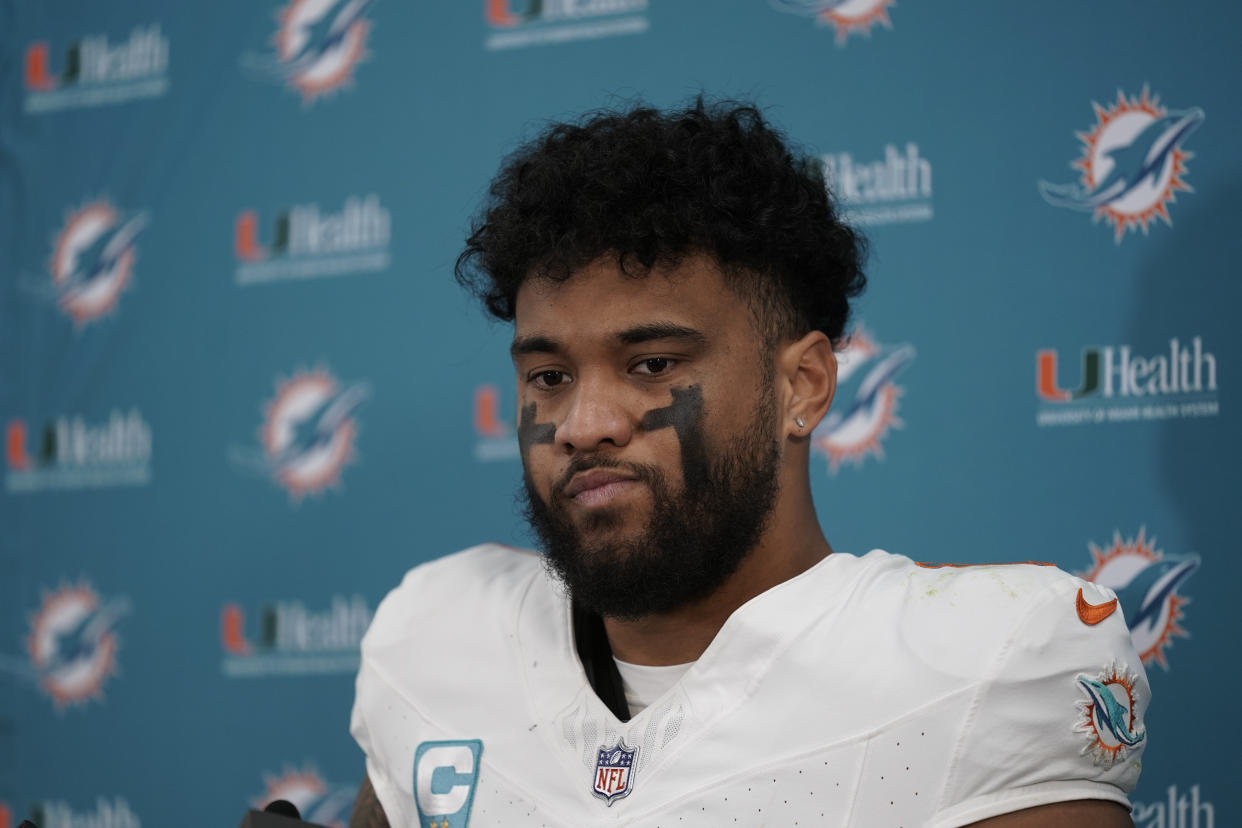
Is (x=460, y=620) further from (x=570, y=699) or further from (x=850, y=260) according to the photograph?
(x=850, y=260)

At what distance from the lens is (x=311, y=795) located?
7.91ft

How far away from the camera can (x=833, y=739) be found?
140cm

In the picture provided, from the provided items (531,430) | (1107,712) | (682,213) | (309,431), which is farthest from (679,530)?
(309,431)

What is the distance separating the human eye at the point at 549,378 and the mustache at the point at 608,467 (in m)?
0.11

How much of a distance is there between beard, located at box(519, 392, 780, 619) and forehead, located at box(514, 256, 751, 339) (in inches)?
4.6

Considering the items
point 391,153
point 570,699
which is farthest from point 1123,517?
point 391,153

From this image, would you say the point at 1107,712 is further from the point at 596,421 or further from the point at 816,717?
the point at 596,421

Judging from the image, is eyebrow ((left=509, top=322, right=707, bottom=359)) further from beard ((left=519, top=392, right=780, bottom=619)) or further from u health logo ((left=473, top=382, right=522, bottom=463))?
u health logo ((left=473, top=382, right=522, bottom=463))

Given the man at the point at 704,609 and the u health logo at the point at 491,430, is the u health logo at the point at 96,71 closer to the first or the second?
the u health logo at the point at 491,430

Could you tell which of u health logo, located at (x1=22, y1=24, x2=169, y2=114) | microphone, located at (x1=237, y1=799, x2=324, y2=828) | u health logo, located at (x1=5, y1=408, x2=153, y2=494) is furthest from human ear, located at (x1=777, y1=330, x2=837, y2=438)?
u health logo, located at (x1=22, y1=24, x2=169, y2=114)

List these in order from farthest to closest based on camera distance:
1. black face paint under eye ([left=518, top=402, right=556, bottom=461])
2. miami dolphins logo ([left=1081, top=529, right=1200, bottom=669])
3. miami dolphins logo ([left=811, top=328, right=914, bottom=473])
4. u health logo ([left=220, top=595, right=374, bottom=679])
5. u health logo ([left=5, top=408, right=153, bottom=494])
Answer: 1. u health logo ([left=5, top=408, right=153, bottom=494])
2. u health logo ([left=220, top=595, right=374, bottom=679])
3. miami dolphins logo ([left=811, top=328, right=914, bottom=473])
4. miami dolphins logo ([left=1081, top=529, right=1200, bottom=669])
5. black face paint under eye ([left=518, top=402, right=556, bottom=461])

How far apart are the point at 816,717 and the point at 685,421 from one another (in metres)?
0.35

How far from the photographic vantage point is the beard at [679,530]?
1513 mm

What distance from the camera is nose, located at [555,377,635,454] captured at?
1.49m
